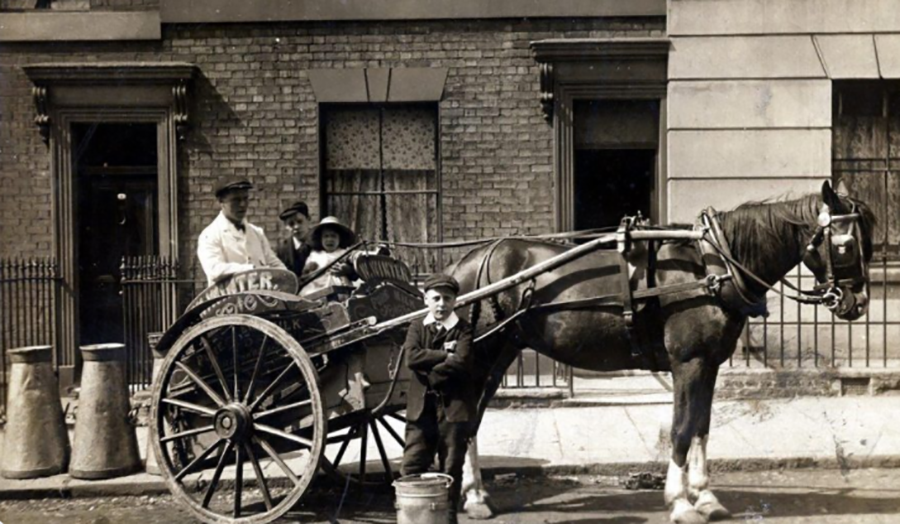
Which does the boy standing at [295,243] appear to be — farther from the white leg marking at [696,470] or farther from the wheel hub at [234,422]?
the white leg marking at [696,470]

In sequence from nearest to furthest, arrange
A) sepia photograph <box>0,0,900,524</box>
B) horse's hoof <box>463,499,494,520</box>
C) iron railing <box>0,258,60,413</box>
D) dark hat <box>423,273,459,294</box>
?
1. dark hat <box>423,273,459,294</box>
2. horse's hoof <box>463,499,494,520</box>
3. sepia photograph <box>0,0,900,524</box>
4. iron railing <box>0,258,60,413</box>

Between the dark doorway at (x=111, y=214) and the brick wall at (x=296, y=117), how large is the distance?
0.46 metres

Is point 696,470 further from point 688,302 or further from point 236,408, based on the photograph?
point 236,408

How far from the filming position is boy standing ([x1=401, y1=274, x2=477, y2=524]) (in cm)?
581

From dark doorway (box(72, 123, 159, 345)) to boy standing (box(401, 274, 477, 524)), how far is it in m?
6.99

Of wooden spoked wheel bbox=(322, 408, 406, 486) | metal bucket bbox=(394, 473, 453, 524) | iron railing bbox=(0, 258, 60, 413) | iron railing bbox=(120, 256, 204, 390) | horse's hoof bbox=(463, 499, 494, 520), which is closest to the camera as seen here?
metal bucket bbox=(394, 473, 453, 524)

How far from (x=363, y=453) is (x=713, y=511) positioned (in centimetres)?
247

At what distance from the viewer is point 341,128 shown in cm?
1195

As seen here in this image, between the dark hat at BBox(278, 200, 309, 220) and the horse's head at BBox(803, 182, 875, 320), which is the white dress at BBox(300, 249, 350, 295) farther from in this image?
the horse's head at BBox(803, 182, 875, 320)

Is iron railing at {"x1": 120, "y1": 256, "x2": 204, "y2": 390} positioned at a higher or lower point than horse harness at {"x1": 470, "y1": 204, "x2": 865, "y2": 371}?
lower

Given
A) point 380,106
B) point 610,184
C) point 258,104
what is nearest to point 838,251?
point 610,184

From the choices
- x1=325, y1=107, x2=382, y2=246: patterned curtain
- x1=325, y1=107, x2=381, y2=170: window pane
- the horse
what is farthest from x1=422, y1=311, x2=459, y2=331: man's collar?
x1=325, y1=107, x2=381, y2=170: window pane

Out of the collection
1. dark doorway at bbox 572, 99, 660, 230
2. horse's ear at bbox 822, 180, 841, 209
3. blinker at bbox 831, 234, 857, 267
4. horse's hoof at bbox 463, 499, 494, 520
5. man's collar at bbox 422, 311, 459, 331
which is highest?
dark doorway at bbox 572, 99, 660, 230

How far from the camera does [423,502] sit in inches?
211
